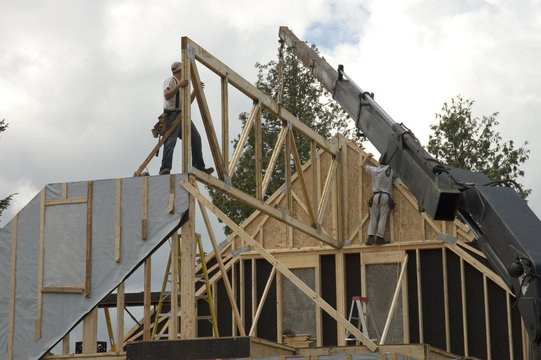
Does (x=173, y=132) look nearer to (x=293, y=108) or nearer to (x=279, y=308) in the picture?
(x=279, y=308)

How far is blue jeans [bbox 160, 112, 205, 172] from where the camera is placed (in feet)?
44.2

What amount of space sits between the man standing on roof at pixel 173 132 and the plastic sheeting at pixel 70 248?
1.69 ft

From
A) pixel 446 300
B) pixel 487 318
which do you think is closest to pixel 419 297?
pixel 446 300

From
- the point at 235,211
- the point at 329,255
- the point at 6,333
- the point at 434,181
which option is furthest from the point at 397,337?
the point at 235,211

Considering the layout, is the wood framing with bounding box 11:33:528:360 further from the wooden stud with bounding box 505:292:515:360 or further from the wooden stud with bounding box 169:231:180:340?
the wooden stud with bounding box 169:231:180:340

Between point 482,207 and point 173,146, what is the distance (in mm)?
4469

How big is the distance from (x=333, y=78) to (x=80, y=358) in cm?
704

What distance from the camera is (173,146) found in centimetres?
1351

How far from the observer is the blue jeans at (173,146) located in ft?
44.2

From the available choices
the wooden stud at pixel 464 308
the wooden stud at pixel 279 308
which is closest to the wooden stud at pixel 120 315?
the wooden stud at pixel 279 308

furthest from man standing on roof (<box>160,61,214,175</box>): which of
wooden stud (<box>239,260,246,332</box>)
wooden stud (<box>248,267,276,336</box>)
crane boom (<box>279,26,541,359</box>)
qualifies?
wooden stud (<box>239,260,246,332</box>)

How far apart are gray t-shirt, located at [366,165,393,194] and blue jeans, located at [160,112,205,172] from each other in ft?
20.2

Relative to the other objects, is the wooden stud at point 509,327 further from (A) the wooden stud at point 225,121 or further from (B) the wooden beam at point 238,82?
(A) the wooden stud at point 225,121

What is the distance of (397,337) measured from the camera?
60.7 ft
